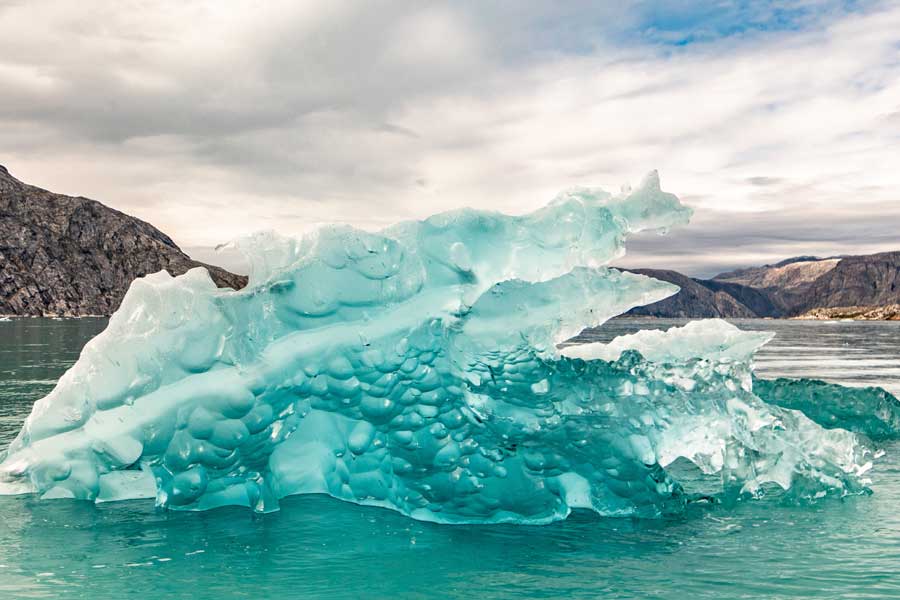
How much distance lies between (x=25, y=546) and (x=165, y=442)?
2.29 meters

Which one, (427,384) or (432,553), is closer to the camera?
(432,553)

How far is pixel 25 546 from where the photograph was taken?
33.2 feet

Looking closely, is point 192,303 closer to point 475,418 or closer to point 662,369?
point 475,418

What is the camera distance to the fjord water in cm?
859

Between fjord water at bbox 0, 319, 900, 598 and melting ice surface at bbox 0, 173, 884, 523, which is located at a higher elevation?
melting ice surface at bbox 0, 173, 884, 523

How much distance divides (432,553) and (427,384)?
8.50 feet

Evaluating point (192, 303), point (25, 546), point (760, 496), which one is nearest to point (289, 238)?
point (192, 303)

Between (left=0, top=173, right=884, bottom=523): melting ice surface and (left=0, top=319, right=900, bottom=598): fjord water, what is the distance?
68cm

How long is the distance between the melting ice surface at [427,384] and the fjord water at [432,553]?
68 centimetres

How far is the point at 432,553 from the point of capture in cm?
1010

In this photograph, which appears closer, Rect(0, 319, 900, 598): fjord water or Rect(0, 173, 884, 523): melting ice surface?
Rect(0, 319, 900, 598): fjord water

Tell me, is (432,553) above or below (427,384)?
below

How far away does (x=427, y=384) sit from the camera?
11.5m

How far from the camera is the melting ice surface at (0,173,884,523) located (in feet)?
37.8
